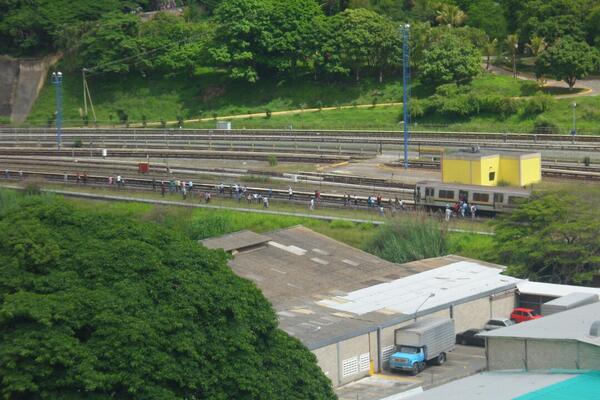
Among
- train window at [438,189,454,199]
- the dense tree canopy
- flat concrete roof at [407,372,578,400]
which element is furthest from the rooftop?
train window at [438,189,454,199]

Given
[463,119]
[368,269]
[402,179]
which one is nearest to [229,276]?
[368,269]

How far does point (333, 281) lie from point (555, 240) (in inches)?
268

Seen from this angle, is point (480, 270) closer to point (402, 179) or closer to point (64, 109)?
point (402, 179)

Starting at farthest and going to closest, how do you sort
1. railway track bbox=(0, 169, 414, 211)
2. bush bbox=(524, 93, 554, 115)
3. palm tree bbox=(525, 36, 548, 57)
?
palm tree bbox=(525, 36, 548, 57)
bush bbox=(524, 93, 554, 115)
railway track bbox=(0, 169, 414, 211)

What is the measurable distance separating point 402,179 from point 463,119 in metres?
11.0

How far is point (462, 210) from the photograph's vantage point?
4159cm

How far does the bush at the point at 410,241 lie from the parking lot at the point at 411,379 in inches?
333

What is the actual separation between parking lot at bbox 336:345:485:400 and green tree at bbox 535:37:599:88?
105 feet

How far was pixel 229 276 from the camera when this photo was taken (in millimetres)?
21016

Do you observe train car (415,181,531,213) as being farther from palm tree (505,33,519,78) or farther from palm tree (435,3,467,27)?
palm tree (435,3,467,27)

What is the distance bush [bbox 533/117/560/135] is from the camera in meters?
54.4

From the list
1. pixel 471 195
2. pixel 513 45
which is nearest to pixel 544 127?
pixel 513 45

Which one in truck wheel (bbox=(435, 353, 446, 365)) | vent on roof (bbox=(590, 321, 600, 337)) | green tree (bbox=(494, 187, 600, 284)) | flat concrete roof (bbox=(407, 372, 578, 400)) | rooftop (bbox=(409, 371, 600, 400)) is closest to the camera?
rooftop (bbox=(409, 371, 600, 400))

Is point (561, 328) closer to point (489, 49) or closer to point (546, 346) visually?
point (546, 346)
